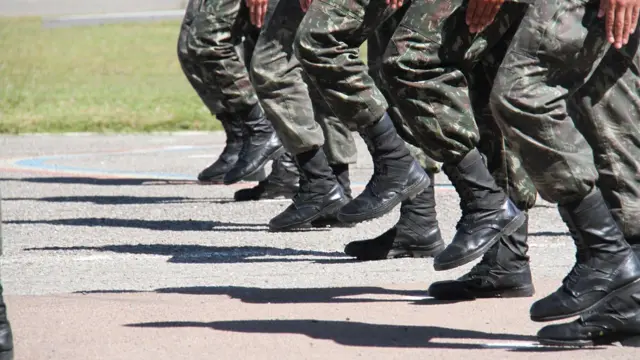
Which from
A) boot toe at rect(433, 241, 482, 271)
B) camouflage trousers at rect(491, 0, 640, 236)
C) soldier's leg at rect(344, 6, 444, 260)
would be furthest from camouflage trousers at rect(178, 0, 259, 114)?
camouflage trousers at rect(491, 0, 640, 236)

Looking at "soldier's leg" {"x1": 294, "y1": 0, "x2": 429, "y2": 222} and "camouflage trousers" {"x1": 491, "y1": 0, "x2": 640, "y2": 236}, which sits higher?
"camouflage trousers" {"x1": 491, "y1": 0, "x2": 640, "y2": 236}

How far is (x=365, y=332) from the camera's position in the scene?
4504 mm

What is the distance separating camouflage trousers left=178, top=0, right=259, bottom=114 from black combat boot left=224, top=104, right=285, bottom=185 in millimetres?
102

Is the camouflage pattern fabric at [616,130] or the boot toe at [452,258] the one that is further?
the boot toe at [452,258]

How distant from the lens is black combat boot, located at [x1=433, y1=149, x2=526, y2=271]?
4.83m

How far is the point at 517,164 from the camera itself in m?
5.21

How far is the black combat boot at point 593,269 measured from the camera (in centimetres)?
413

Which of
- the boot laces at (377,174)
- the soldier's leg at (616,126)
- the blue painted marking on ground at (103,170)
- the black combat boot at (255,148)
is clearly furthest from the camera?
the blue painted marking on ground at (103,170)

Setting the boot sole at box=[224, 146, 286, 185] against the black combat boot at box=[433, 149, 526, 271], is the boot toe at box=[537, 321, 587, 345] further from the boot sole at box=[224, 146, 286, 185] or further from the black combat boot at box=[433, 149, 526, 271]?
the boot sole at box=[224, 146, 286, 185]

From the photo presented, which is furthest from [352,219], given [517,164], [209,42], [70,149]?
[70,149]

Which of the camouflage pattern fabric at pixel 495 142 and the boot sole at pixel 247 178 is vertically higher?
the camouflage pattern fabric at pixel 495 142

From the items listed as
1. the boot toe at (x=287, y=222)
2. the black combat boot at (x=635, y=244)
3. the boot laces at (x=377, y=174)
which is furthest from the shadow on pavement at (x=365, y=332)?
the boot toe at (x=287, y=222)

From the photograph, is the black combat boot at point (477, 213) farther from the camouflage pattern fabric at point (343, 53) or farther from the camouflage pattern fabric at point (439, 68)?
the camouflage pattern fabric at point (343, 53)

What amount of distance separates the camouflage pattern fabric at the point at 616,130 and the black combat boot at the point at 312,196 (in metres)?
2.74
